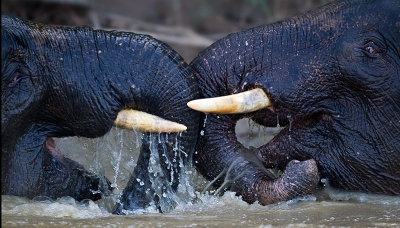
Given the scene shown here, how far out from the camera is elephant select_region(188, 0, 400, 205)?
18.6 ft

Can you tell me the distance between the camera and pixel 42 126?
541cm

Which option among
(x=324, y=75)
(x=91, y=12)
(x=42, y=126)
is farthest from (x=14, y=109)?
(x=91, y=12)

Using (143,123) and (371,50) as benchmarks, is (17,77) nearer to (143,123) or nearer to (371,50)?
(143,123)

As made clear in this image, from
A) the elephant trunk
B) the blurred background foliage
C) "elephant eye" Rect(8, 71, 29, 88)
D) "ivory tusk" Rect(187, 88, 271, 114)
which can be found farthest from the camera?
the blurred background foliage

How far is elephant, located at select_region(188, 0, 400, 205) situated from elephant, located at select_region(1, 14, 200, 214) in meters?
0.34

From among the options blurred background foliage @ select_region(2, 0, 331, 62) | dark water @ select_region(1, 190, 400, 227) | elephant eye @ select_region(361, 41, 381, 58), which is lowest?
dark water @ select_region(1, 190, 400, 227)

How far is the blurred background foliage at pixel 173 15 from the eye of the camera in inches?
468

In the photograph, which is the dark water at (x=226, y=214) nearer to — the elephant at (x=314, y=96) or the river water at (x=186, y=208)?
the river water at (x=186, y=208)

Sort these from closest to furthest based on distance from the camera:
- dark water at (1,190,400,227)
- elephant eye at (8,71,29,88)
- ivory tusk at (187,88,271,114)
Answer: dark water at (1,190,400,227) < elephant eye at (8,71,29,88) < ivory tusk at (187,88,271,114)

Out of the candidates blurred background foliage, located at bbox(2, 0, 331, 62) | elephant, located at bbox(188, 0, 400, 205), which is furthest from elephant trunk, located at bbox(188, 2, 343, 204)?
blurred background foliage, located at bbox(2, 0, 331, 62)

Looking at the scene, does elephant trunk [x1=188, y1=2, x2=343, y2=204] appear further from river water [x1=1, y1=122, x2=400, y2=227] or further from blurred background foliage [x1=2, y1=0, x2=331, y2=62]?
blurred background foliage [x1=2, y1=0, x2=331, y2=62]

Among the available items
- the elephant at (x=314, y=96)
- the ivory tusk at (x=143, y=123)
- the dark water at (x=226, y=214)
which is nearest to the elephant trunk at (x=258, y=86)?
the elephant at (x=314, y=96)

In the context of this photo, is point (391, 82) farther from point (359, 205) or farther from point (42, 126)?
point (42, 126)

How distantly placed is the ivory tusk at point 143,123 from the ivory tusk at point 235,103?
18cm
